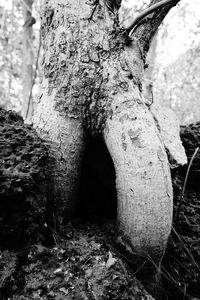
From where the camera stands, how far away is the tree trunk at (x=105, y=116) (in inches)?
57.2

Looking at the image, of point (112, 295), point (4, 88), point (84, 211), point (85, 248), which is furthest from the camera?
point (4, 88)

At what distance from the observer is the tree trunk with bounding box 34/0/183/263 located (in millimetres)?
1454

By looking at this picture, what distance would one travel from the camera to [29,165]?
4.32 feet

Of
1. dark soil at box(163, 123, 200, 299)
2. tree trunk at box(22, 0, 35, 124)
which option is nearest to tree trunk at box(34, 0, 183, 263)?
dark soil at box(163, 123, 200, 299)

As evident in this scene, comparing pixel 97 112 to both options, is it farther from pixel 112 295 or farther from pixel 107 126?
pixel 112 295

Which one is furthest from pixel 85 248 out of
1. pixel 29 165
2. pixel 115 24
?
pixel 115 24

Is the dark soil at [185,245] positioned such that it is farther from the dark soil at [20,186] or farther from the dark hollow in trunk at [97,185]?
the dark soil at [20,186]

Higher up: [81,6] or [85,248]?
[81,6]

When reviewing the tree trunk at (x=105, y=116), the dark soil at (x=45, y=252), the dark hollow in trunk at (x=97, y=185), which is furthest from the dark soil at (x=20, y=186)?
the dark hollow in trunk at (x=97, y=185)

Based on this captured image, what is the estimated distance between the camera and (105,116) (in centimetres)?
163

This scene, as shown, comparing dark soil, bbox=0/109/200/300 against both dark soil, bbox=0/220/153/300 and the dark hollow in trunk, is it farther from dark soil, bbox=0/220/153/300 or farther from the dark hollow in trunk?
the dark hollow in trunk

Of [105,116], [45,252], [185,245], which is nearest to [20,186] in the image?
[45,252]

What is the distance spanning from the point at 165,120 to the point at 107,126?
62 cm

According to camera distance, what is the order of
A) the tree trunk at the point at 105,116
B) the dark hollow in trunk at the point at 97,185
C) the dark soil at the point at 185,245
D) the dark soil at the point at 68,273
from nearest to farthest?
the dark soil at the point at 68,273 → the tree trunk at the point at 105,116 → the dark soil at the point at 185,245 → the dark hollow in trunk at the point at 97,185
